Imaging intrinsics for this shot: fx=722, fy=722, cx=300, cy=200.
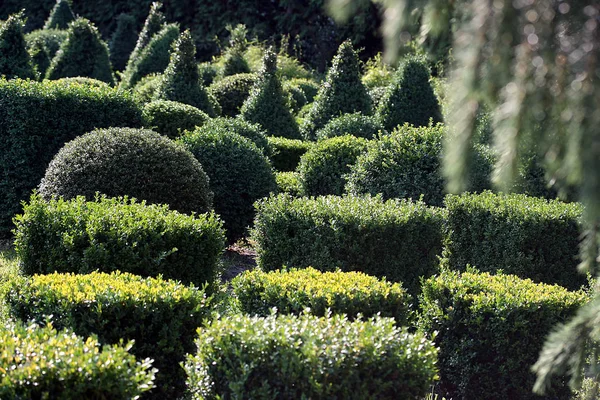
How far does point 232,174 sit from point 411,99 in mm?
4679

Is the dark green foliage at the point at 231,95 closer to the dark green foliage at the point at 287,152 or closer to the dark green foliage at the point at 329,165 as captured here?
the dark green foliage at the point at 287,152

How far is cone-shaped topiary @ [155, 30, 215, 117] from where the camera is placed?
12992mm

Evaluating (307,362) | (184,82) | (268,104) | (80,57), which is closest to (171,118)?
(184,82)

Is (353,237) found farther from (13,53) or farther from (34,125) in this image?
(13,53)

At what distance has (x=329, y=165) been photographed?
9.42 metres

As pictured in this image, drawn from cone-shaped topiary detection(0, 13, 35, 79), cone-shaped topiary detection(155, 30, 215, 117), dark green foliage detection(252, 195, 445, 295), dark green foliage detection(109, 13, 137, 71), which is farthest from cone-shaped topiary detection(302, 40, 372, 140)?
dark green foliage detection(109, 13, 137, 71)

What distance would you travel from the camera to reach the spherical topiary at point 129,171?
754cm

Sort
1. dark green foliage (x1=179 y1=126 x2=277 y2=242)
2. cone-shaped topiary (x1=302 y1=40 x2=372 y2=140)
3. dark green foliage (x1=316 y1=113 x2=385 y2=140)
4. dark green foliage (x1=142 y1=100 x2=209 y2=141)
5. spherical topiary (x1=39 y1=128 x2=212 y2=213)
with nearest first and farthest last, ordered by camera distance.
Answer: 1. spherical topiary (x1=39 y1=128 x2=212 y2=213)
2. dark green foliage (x1=179 y1=126 x2=277 y2=242)
3. dark green foliage (x1=142 y1=100 x2=209 y2=141)
4. dark green foliage (x1=316 y1=113 x2=385 y2=140)
5. cone-shaped topiary (x1=302 y1=40 x2=372 y2=140)

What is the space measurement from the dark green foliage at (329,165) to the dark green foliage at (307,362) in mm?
5708

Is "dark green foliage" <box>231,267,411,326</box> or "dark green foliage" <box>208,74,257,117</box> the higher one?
"dark green foliage" <box>208,74,257,117</box>

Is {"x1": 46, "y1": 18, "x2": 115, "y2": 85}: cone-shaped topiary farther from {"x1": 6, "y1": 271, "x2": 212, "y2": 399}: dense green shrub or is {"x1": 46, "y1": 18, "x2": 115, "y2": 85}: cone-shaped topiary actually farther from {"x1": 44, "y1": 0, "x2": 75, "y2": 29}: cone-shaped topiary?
{"x1": 6, "y1": 271, "x2": 212, "y2": 399}: dense green shrub

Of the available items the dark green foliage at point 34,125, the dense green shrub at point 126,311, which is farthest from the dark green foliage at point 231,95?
the dense green shrub at point 126,311

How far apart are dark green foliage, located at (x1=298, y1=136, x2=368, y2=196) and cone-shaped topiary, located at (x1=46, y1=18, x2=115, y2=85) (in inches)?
414

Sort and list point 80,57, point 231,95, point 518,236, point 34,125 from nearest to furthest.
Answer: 1. point 518,236
2. point 34,125
3. point 231,95
4. point 80,57
